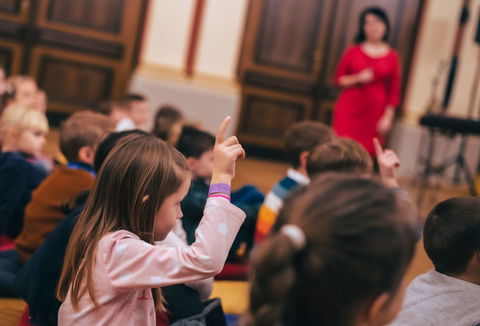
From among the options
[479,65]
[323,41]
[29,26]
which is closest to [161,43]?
[29,26]

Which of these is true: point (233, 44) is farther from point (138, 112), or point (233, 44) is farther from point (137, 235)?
point (137, 235)

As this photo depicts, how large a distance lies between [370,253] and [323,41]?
21.4 feet

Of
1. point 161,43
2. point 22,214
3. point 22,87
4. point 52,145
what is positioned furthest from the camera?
point 161,43

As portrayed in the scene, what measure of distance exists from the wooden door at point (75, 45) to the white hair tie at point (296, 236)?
6099 millimetres

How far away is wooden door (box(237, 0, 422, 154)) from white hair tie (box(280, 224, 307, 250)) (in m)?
6.22

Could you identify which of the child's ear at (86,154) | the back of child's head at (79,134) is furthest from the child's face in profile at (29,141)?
the child's ear at (86,154)

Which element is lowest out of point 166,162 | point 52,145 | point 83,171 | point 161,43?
point 52,145

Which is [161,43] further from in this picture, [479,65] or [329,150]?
[329,150]

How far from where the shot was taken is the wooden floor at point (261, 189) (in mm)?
2436

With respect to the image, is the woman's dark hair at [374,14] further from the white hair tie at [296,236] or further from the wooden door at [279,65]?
the white hair tie at [296,236]

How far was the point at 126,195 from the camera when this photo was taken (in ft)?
5.05

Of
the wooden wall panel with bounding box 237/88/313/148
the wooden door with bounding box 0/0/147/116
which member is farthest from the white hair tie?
the wooden wall panel with bounding box 237/88/313/148

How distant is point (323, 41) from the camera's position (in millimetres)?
7250

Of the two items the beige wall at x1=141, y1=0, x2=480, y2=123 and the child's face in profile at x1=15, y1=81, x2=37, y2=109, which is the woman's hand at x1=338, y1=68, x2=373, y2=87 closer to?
the beige wall at x1=141, y1=0, x2=480, y2=123
